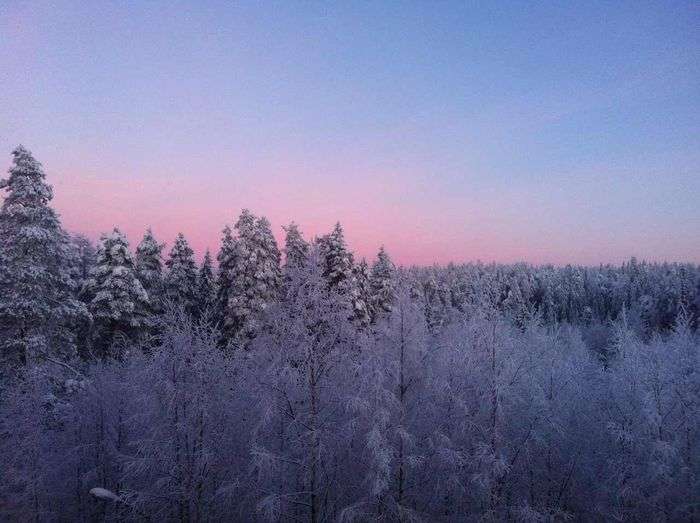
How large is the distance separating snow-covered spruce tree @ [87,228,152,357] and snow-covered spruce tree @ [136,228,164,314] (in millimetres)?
6600

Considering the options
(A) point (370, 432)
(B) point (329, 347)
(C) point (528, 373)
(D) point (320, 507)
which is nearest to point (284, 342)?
(B) point (329, 347)

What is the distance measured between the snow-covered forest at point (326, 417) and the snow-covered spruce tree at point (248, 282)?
36.8ft

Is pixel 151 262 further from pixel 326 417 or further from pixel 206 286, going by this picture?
pixel 326 417

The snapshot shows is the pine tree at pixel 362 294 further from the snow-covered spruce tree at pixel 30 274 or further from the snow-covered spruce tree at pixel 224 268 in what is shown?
the snow-covered spruce tree at pixel 30 274

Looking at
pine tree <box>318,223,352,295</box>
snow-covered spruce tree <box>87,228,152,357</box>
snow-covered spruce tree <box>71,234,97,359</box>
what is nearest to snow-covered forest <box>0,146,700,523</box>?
snow-covered spruce tree <box>87,228,152,357</box>

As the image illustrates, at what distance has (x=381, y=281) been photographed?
4744 cm

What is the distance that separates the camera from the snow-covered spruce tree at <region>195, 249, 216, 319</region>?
A: 156 ft

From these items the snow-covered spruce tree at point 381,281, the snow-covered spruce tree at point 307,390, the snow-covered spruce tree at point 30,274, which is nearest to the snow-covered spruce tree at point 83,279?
the snow-covered spruce tree at point 30,274

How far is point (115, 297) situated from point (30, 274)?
7.83 metres

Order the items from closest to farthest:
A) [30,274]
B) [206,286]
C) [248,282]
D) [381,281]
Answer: [30,274]
[248,282]
[381,281]
[206,286]

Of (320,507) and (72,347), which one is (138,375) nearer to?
(320,507)

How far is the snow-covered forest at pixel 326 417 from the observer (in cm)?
1662

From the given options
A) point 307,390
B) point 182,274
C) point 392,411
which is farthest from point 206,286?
point 392,411

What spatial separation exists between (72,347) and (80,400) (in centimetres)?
443
